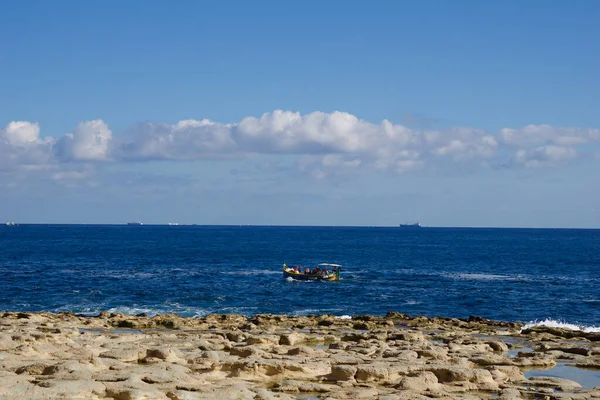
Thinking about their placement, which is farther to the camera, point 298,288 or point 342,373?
point 298,288

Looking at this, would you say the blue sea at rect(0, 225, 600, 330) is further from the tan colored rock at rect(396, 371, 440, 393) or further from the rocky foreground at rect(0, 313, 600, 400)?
the tan colored rock at rect(396, 371, 440, 393)

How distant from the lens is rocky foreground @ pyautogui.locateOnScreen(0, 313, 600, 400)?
2108 centimetres

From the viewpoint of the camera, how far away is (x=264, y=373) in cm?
2495

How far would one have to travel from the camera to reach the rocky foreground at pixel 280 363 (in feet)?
69.2

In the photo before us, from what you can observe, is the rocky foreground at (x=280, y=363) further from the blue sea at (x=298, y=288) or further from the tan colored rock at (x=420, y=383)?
the blue sea at (x=298, y=288)

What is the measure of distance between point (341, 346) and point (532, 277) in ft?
209

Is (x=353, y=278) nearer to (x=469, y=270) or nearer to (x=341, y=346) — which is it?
(x=469, y=270)

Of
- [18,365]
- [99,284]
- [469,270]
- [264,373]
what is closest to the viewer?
[18,365]

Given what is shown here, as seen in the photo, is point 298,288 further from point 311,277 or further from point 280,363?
point 280,363

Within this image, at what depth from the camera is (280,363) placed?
83.7 feet

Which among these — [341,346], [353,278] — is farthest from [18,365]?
[353,278]

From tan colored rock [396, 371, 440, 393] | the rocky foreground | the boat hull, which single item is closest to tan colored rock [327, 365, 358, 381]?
the rocky foreground

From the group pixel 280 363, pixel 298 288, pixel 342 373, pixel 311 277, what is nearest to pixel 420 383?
pixel 342 373

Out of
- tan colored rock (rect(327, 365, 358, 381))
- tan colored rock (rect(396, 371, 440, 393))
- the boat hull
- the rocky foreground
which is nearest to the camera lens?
the rocky foreground
